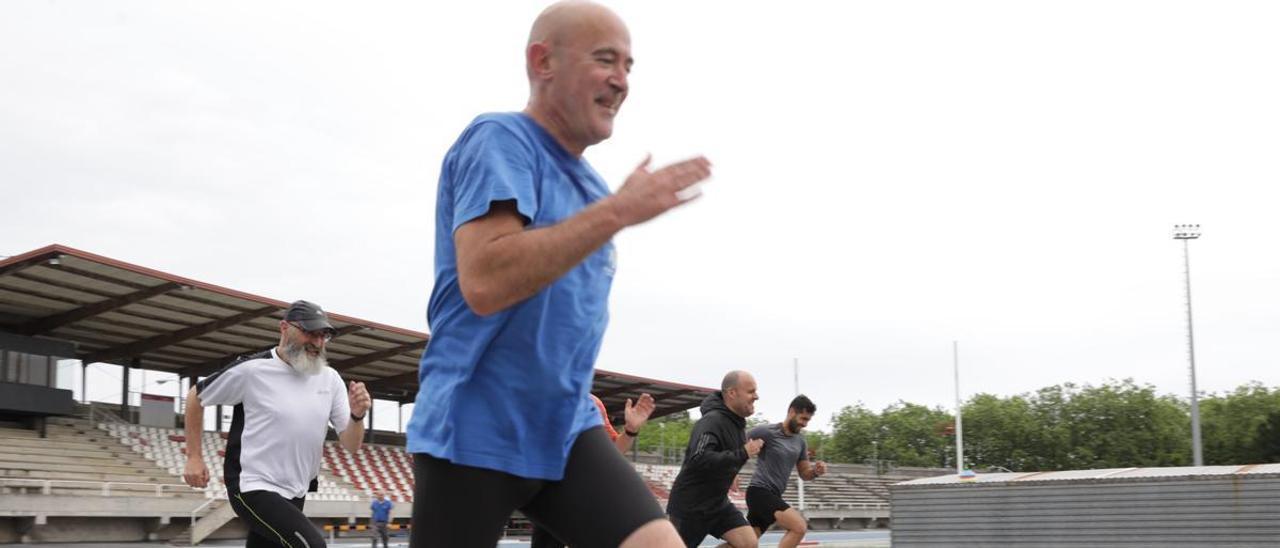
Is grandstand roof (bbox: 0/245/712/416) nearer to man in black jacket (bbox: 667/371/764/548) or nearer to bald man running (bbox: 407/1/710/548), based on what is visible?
man in black jacket (bbox: 667/371/764/548)

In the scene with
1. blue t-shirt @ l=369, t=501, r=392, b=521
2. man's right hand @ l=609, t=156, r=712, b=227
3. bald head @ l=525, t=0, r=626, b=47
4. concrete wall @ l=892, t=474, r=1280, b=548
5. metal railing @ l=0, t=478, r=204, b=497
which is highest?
bald head @ l=525, t=0, r=626, b=47

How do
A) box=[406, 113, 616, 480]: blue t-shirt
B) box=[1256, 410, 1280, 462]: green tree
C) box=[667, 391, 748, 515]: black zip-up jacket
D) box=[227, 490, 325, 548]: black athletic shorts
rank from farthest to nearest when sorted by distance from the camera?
box=[1256, 410, 1280, 462]: green tree → box=[667, 391, 748, 515]: black zip-up jacket → box=[227, 490, 325, 548]: black athletic shorts → box=[406, 113, 616, 480]: blue t-shirt

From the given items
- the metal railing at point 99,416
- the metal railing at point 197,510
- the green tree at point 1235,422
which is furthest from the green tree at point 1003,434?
the metal railing at point 197,510

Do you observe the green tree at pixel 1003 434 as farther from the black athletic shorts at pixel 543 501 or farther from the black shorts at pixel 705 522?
the black athletic shorts at pixel 543 501

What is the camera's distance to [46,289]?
31.8 m

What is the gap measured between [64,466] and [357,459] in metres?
13.3

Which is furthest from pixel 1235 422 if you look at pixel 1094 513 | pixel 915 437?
pixel 1094 513

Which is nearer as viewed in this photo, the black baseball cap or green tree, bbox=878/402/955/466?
the black baseball cap

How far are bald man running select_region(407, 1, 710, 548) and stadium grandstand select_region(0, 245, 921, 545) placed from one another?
2665 centimetres

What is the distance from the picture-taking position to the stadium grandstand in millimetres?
29562

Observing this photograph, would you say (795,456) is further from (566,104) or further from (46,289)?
(46,289)

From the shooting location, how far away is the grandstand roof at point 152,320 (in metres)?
30.4

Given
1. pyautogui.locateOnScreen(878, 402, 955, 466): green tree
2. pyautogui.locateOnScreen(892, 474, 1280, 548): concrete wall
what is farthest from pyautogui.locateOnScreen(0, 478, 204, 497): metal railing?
pyautogui.locateOnScreen(878, 402, 955, 466): green tree

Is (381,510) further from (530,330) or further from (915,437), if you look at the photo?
(915,437)
